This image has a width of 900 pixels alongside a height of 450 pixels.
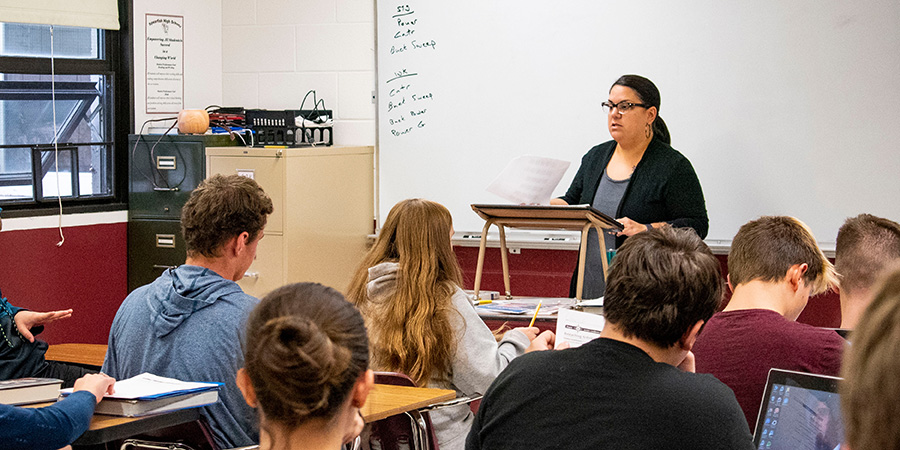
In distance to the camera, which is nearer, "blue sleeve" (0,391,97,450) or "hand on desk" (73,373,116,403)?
"blue sleeve" (0,391,97,450)

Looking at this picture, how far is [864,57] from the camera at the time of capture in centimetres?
409

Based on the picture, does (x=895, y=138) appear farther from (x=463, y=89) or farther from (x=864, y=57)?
(x=463, y=89)

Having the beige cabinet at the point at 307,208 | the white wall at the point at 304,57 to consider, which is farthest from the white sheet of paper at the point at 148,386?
the white wall at the point at 304,57

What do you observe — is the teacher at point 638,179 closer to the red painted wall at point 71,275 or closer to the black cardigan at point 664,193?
the black cardigan at point 664,193

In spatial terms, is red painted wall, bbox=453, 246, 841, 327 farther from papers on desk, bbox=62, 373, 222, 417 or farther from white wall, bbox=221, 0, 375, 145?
papers on desk, bbox=62, 373, 222, 417

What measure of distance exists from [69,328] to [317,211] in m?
1.37

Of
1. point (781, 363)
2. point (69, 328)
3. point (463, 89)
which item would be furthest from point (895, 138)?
point (69, 328)

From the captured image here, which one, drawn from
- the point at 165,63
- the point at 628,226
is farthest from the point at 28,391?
the point at 165,63

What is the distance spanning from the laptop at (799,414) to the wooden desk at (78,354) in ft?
7.24

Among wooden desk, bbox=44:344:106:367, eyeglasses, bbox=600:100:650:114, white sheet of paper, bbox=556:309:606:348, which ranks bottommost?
wooden desk, bbox=44:344:106:367

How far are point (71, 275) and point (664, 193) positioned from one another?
9.66ft

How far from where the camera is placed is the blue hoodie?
83.1 inches

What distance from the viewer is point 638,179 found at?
3.77 metres

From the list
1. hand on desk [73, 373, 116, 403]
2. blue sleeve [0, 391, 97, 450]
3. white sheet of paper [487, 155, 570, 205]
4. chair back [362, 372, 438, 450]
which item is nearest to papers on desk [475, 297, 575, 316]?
white sheet of paper [487, 155, 570, 205]
